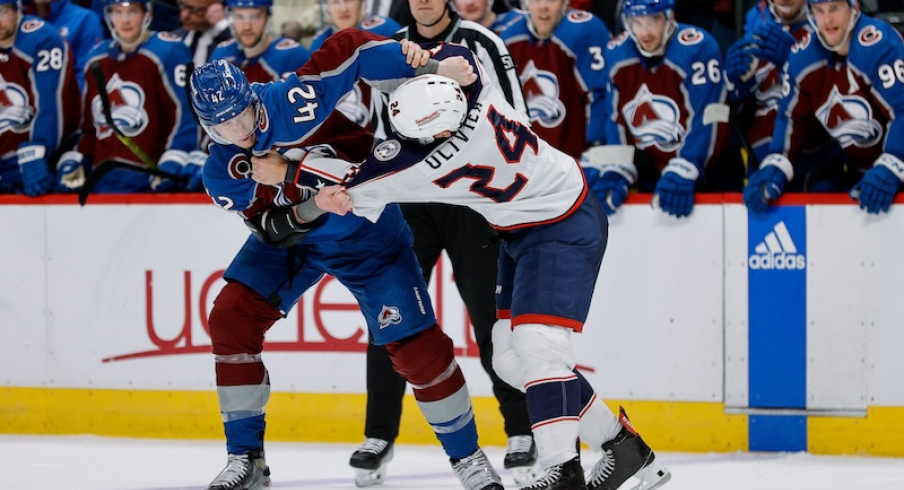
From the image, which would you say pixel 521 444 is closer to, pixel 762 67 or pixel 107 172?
pixel 762 67

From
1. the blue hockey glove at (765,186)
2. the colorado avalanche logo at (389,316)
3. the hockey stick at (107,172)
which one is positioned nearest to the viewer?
the colorado avalanche logo at (389,316)

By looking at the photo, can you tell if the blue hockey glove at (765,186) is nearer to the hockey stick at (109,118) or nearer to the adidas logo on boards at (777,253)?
the adidas logo on boards at (777,253)

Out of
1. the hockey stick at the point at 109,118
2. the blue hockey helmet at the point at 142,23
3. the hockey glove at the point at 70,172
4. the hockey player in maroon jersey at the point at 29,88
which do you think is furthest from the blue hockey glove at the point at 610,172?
the hockey player in maroon jersey at the point at 29,88

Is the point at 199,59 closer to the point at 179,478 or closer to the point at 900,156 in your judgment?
the point at 179,478

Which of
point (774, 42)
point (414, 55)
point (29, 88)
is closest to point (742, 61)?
point (774, 42)

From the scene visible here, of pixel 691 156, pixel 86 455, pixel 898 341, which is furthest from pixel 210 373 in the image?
pixel 898 341

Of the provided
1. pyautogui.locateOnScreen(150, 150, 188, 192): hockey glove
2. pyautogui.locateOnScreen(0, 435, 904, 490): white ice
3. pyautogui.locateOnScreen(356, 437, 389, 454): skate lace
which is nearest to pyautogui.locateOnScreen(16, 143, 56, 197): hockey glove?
pyautogui.locateOnScreen(150, 150, 188, 192): hockey glove

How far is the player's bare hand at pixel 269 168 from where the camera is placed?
336 cm

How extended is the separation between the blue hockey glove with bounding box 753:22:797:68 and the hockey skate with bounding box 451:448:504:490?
208 centimetres

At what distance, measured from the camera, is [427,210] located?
14.1 feet

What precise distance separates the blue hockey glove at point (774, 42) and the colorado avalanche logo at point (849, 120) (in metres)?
0.33

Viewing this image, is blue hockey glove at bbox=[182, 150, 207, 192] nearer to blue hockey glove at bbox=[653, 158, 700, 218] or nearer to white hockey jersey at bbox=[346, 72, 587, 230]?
blue hockey glove at bbox=[653, 158, 700, 218]

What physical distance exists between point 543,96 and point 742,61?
2.56 feet

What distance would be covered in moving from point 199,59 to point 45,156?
0.85 metres
